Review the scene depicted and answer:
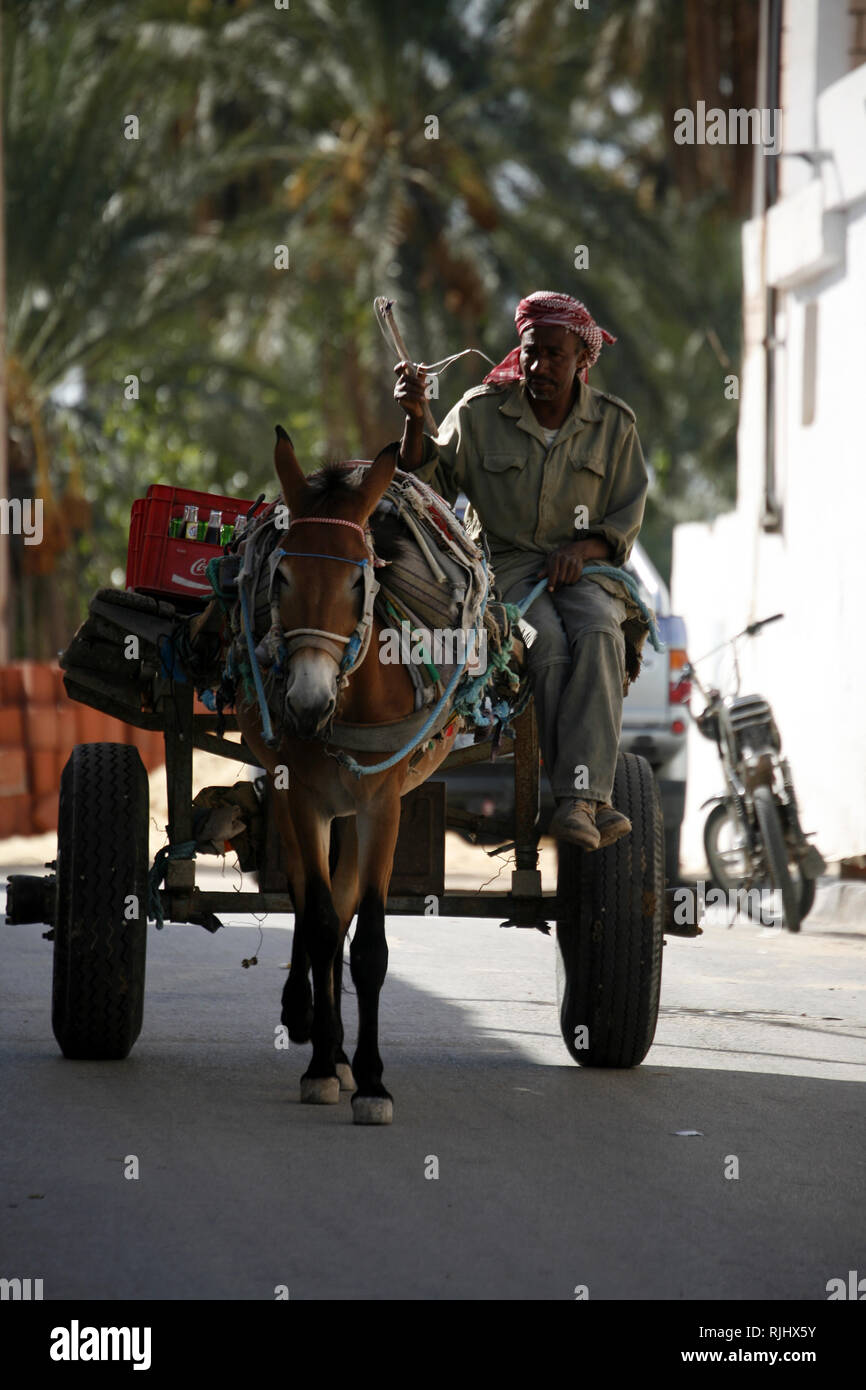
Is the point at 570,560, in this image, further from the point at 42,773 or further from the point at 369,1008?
the point at 42,773

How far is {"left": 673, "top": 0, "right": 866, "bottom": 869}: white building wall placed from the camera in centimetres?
1466

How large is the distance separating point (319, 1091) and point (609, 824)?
1.27 metres

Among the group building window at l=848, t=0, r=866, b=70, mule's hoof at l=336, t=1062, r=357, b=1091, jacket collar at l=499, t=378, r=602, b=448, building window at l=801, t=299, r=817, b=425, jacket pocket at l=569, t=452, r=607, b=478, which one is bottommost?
mule's hoof at l=336, t=1062, r=357, b=1091

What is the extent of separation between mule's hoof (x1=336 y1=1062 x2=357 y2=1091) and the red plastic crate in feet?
5.69

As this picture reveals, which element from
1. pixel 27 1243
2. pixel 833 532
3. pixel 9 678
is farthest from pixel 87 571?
pixel 27 1243

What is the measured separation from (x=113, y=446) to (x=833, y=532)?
1718 centimetres

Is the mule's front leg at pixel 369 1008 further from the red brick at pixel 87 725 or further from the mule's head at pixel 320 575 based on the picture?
the red brick at pixel 87 725

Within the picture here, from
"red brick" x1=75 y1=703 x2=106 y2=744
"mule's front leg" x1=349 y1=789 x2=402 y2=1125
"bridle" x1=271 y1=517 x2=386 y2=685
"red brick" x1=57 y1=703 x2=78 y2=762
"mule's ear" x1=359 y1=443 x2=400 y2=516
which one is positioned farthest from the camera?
"red brick" x1=75 y1=703 x2=106 y2=744

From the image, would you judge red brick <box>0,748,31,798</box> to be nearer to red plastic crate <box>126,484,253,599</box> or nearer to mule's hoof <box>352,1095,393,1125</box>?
red plastic crate <box>126,484,253,599</box>

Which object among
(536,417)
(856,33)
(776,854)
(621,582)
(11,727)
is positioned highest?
(856,33)

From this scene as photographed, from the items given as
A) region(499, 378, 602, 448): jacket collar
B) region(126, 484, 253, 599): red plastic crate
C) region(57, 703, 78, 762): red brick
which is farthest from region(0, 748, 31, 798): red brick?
region(499, 378, 602, 448): jacket collar

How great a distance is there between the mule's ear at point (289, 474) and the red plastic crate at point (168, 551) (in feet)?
4.17

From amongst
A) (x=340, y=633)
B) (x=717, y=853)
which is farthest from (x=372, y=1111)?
(x=717, y=853)

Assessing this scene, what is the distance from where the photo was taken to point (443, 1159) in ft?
19.0
